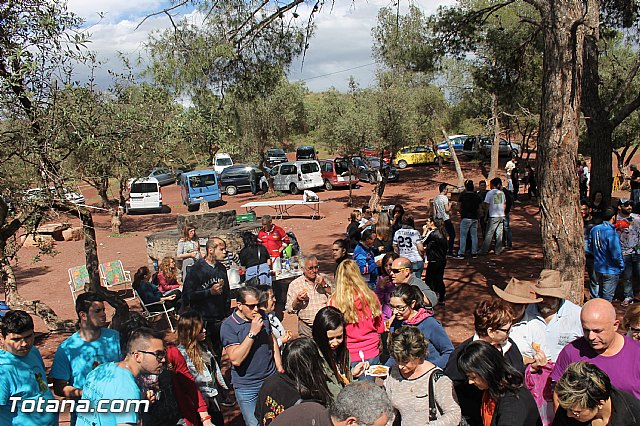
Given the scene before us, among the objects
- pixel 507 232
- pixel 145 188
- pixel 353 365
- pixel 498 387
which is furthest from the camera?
pixel 145 188

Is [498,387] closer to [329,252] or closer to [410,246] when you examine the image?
[410,246]

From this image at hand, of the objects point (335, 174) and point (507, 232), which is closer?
point (507, 232)

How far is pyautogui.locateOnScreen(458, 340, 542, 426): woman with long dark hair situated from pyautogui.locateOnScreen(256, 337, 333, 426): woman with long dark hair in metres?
0.92

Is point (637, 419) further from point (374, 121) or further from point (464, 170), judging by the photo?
point (464, 170)

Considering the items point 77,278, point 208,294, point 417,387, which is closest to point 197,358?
point 208,294

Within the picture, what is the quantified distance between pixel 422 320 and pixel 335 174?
23.7 metres

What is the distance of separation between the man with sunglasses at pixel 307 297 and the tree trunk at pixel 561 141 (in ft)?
11.9

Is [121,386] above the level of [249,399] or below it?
above

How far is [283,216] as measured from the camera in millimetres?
20844

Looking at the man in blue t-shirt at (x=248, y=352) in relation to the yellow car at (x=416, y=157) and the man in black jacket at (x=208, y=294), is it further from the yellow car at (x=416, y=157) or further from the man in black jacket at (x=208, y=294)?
the yellow car at (x=416, y=157)

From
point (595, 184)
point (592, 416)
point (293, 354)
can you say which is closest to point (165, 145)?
point (293, 354)

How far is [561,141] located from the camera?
269 inches

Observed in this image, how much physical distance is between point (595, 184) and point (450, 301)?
15.4 ft

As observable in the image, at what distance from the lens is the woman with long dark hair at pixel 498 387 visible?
3.04 metres
